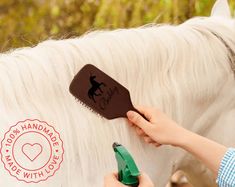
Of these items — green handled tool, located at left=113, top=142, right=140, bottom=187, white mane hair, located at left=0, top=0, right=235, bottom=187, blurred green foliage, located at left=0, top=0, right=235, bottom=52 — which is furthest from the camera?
blurred green foliage, located at left=0, top=0, right=235, bottom=52

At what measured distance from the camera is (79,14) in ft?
3.68

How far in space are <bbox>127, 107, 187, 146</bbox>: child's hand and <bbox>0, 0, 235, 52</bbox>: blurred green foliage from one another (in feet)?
1.42

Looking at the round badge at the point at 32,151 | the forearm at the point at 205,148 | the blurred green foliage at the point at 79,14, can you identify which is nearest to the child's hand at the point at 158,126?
the forearm at the point at 205,148

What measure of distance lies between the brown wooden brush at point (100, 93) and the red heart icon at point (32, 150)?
0.09 metres

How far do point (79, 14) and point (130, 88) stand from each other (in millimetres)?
505

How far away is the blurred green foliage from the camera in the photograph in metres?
1.06

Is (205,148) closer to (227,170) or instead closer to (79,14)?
(227,170)

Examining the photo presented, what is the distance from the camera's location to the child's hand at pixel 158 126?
644mm

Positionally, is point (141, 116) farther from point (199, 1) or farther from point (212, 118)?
point (199, 1)

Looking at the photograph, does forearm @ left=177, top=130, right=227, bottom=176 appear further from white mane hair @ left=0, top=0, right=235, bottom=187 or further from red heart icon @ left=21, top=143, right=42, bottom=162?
red heart icon @ left=21, top=143, right=42, bottom=162

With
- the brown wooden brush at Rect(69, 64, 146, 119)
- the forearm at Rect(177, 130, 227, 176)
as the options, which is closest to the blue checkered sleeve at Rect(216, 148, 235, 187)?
the forearm at Rect(177, 130, 227, 176)

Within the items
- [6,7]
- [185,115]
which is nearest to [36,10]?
[6,7]

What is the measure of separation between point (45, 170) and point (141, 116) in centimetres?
16

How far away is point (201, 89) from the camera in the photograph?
715mm
